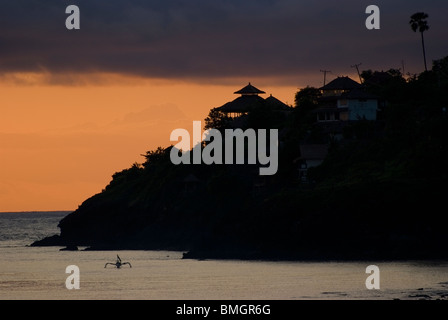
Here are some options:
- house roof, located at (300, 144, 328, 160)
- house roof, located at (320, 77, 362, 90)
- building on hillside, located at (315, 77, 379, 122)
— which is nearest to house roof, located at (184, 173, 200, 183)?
house roof, located at (300, 144, 328, 160)

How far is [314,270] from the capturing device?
116 metres

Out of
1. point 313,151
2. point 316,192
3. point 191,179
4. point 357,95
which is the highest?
point 357,95

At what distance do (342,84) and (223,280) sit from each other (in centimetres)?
7882

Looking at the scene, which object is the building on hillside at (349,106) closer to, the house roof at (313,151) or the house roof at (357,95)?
the house roof at (357,95)

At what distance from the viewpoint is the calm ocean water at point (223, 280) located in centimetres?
9431

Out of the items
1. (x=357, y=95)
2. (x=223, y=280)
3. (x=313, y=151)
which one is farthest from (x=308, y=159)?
(x=223, y=280)

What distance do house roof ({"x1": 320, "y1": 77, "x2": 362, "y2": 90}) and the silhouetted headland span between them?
0.32 meters

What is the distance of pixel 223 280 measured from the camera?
108312 mm

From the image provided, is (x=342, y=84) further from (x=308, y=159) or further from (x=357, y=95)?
(x=308, y=159)

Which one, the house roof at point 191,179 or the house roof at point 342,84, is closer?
the house roof at point 191,179

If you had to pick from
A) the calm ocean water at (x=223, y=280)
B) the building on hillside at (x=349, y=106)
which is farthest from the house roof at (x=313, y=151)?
the calm ocean water at (x=223, y=280)

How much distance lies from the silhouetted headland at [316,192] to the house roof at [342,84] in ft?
1.04

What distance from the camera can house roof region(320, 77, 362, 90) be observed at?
180875 mm
